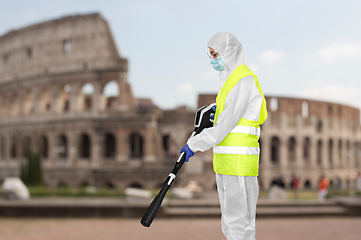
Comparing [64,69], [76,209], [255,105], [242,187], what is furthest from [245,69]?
[64,69]

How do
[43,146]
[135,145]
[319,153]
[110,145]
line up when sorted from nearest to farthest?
[135,145] < [110,145] < [43,146] < [319,153]

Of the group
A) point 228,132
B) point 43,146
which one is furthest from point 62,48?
point 228,132

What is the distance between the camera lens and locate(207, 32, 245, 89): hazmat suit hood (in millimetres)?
2732

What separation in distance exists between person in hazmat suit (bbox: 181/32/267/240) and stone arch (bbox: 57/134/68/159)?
28.0 m

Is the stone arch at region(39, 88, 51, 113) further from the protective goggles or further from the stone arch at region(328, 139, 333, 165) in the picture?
the protective goggles

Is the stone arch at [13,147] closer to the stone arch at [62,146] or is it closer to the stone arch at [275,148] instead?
the stone arch at [62,146]

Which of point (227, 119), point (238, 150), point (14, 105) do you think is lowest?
point (238, 150)

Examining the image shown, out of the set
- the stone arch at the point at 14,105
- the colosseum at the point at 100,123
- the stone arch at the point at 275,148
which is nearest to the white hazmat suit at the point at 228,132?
the colosseum at the point at 100,123

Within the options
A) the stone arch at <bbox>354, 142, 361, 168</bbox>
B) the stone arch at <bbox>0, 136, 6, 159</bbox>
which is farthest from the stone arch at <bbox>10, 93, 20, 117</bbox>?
the stone arch at <bbox>354, 142, 361, 168</bbox>

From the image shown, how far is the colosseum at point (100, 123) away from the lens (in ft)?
87.3

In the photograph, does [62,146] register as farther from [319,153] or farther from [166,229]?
[319,153]

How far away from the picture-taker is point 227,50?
2758mm

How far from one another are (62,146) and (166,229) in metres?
23.0

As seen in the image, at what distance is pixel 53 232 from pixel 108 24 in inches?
905
